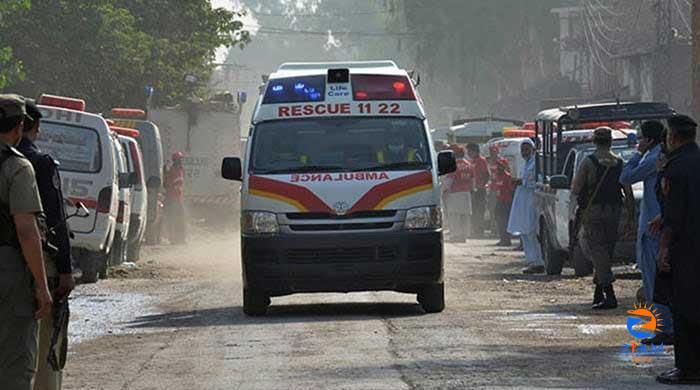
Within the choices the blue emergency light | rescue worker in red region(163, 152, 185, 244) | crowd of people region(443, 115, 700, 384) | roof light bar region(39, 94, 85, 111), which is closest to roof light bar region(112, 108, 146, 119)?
rescue worker in red region(163, 152, 185, 244)

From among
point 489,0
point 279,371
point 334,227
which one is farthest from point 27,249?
point 489,0

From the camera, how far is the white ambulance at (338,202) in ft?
53.9

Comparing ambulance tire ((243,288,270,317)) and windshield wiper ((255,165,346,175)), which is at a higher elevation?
windshield wiper ((255,165,346,175))

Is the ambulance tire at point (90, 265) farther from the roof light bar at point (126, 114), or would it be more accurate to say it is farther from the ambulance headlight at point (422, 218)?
the roof light bar at point (126, 114)

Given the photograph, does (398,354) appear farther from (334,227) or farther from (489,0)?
(489,0)

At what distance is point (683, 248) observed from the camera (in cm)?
1167

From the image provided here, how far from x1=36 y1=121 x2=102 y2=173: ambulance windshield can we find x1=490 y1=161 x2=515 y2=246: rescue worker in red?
1211 cm

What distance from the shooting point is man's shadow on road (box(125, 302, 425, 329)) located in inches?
645

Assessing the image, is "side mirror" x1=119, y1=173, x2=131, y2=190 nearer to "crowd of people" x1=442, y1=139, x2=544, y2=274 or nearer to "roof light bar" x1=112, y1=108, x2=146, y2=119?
"crowd of people" x1=442, y1=139, x2=544, y2=274

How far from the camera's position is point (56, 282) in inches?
351

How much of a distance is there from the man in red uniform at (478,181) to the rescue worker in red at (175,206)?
600 cm

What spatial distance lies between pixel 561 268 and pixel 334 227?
7.69 m

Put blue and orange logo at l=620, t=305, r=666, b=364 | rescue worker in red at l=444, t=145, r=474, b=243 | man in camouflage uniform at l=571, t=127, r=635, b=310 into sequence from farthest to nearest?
rescue worker in red at l=444, t=145, r=474, b=243 < man in camouflage uniform at l=571, t=127, r=635, b=310 < blue and orange logo at l=620, t=305, r=666, b=364

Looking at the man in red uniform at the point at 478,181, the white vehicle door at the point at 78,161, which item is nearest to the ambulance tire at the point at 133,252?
the white vehicle door at the point at 78,161
